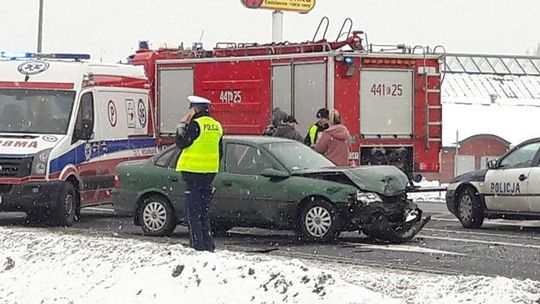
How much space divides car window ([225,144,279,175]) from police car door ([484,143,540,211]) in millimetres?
3702

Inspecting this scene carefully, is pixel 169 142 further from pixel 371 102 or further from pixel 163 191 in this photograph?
pixel 163 191

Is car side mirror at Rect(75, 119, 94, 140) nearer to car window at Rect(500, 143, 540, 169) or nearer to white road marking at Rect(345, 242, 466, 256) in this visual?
white road marking at Rect(345, 242, 466, 256)

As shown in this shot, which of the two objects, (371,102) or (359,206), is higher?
(371,102)

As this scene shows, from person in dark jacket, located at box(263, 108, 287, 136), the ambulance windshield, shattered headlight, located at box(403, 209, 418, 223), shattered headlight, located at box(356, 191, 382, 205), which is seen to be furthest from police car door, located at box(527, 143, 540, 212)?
the ambulance windshield

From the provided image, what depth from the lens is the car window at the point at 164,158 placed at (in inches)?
601

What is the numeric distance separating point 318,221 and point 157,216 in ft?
7.92

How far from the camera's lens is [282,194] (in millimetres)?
14203

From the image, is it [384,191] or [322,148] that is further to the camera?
→ [322,148]

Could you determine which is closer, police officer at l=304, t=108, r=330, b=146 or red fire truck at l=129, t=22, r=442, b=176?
police officer at l=304, t=108, r=330, b=146

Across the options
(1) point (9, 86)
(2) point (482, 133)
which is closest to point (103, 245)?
(1) point (9, 86)

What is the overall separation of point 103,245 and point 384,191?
3926 mm

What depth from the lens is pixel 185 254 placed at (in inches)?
401

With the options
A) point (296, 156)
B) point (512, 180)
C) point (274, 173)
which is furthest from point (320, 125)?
point (274, 173)

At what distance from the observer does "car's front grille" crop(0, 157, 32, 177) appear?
16.2 meters
